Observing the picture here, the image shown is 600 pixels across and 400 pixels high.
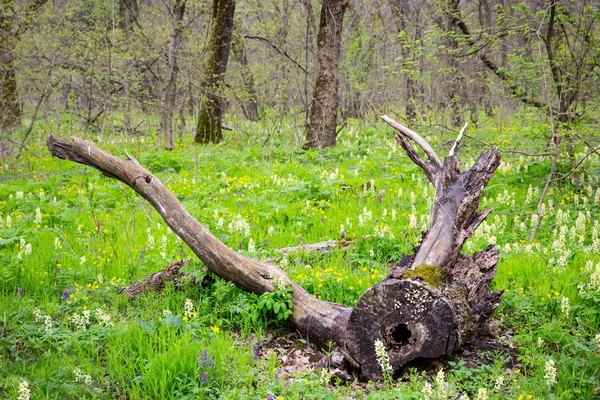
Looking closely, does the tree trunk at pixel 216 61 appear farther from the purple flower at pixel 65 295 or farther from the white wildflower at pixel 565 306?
the white wildflower at pixel 565 306

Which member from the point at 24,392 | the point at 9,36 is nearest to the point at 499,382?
the point at 24,392

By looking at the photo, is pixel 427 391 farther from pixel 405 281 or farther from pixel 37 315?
pixel 37 315

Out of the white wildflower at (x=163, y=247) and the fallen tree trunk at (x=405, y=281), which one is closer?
the fallen tree trunk at (x=405, y=281)

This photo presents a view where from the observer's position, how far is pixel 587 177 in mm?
8672

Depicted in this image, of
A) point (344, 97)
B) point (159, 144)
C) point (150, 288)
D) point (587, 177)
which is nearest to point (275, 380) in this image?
point (150, 288)

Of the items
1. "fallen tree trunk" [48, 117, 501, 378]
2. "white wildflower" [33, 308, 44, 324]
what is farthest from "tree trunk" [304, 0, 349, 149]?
"white wildflower" [33, 308, 44, 324]

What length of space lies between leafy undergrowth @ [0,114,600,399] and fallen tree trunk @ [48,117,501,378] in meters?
0.19

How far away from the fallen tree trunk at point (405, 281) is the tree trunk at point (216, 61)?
33.1 feet

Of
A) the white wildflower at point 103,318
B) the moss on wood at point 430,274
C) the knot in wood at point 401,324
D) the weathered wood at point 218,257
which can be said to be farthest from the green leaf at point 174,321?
the moss on wood at point 430,274

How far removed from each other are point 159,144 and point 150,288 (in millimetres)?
10568

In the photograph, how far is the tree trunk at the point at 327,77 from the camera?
12867 mm

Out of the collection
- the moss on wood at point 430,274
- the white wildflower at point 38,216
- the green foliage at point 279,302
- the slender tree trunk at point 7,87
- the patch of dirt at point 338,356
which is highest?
the slender tree trunk at point 7,87

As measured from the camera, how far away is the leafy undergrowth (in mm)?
3596

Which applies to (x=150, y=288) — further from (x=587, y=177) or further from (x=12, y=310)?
(x=587, y=177)
